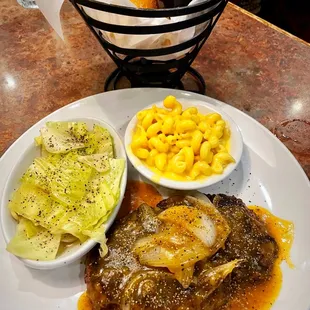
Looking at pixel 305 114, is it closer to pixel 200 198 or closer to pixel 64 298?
pixel 200 198

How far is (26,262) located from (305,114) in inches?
51.5

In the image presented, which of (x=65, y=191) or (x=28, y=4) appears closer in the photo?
(x=65, y=191)

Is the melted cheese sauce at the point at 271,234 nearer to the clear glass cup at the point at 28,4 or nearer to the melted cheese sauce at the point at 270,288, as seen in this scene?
the melted cheese sauce at the point at 270,288

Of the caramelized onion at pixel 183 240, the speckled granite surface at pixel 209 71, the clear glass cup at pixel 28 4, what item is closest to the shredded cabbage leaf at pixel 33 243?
the caramelized onion at pixel 183 240

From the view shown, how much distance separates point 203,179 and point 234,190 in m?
0.16

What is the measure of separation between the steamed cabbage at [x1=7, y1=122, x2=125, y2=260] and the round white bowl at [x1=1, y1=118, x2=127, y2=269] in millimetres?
17

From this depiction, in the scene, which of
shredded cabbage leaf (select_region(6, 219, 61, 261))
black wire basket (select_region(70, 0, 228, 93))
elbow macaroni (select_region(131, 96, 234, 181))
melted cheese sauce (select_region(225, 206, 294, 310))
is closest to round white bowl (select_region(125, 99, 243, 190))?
elbow macaroni (select_region(131, 96, 234, 181))

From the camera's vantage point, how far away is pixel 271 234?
1429 mm

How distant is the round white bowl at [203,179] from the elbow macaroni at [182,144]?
0.06ft

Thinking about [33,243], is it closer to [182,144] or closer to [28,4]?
[182,144]

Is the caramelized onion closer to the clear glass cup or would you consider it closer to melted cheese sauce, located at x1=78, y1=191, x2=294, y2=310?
melted cheese sauce, located at x1=78, y1=191, x2=294, y2=310

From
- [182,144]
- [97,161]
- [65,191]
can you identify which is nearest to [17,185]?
[65,191]

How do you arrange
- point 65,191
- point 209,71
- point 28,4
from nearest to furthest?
point 65,191 → point 209,71 → point 28,4

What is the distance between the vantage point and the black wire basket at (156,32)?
4.25 feet
